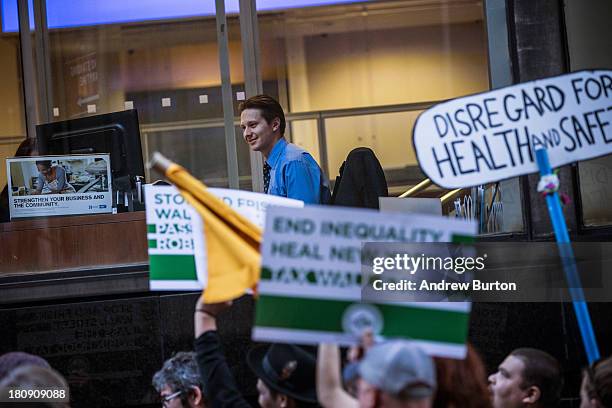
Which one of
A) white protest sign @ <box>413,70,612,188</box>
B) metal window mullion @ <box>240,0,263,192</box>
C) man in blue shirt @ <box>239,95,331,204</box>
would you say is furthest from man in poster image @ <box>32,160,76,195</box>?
white protest sign @ <box>413,70,612,188</box>

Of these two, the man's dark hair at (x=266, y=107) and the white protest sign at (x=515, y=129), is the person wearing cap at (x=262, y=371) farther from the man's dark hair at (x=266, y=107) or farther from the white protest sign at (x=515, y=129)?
the man's dark hair at (x=266, y=107)

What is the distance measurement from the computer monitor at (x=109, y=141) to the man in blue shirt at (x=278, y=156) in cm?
122

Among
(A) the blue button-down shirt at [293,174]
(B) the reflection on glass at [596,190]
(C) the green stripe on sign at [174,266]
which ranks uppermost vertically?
(A) the blue button-down shirt at [293,174]

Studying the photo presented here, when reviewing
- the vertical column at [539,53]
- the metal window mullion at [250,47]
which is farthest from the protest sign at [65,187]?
the vertical column at [539,53]

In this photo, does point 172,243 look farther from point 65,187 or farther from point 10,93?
point 10,93

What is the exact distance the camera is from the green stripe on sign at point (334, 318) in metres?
3.89

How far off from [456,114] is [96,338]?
3425 millimetres

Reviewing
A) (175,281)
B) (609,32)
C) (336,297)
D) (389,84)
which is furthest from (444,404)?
(389,84)

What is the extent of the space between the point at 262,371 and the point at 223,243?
2.99ft

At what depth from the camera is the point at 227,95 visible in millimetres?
9906

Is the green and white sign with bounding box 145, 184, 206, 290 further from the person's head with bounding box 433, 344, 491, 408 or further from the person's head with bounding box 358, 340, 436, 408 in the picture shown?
the person's head with bounding box 358, 340, 436, 408

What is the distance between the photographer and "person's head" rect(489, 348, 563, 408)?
18.5 feet

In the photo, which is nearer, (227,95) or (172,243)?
(172,243)

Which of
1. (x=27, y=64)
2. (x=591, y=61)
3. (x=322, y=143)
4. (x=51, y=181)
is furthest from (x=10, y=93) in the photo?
(x=591, y=61)
